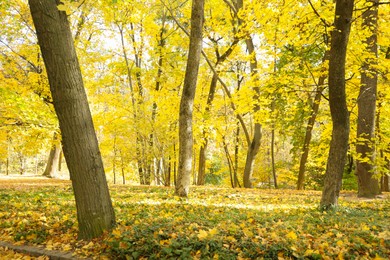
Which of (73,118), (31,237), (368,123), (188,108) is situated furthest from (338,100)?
(31,237)

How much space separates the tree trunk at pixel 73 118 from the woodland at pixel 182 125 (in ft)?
0.05

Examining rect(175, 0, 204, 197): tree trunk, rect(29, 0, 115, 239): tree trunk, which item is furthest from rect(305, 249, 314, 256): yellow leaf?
rect(175, 0, 204, 197): tree trunk

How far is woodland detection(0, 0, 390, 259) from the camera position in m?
4.39

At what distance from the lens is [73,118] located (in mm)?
4621

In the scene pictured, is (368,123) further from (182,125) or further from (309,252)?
(309,252)

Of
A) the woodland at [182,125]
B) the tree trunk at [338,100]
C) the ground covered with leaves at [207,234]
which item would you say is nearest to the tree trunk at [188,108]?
the woodland at [182,125]

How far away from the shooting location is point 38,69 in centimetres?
1647

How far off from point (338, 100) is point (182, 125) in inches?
157

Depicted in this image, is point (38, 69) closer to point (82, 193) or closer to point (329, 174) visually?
point (82, 193)

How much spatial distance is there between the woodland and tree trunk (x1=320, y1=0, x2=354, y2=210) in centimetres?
2

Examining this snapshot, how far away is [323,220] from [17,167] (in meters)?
44.8

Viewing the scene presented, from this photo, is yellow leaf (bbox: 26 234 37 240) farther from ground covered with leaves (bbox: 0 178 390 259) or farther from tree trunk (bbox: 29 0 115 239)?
tree trunk (bbox: 29 0 115 239)

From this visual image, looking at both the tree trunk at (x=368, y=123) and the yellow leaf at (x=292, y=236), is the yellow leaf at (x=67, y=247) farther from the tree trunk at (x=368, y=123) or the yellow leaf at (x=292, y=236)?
the tree trunk at (x=368, y=123)

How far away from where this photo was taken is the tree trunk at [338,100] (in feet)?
19.7
